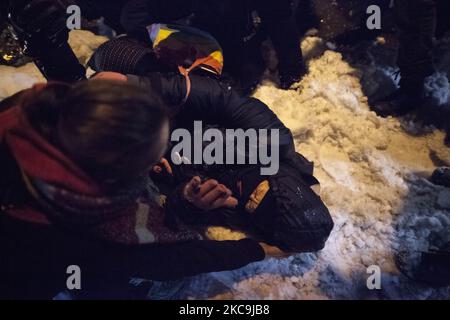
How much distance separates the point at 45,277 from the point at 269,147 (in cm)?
120

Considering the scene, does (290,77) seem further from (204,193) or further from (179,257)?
(179,257)

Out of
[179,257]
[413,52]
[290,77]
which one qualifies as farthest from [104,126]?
[413,52]

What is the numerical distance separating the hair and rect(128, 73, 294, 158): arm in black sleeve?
584 mm

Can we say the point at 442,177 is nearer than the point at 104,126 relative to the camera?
No

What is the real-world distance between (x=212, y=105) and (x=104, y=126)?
85cm

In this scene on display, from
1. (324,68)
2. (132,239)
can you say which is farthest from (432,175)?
(132,239)

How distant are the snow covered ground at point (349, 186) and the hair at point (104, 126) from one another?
104 cm

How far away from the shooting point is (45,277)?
1399 millimetres

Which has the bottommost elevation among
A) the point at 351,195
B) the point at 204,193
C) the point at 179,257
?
the point at 351,195

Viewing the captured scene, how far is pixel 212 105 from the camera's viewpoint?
6.09 feet

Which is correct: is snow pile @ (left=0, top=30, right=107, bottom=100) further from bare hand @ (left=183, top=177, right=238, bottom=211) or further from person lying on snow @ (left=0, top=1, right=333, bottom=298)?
bare hand @ (left=183, top=177, right=238, bottom=211)

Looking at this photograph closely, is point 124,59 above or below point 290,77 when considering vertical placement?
above

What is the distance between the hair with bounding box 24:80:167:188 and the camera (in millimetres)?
1087

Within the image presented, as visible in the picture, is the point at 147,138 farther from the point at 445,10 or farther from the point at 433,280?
the point at 445,10
